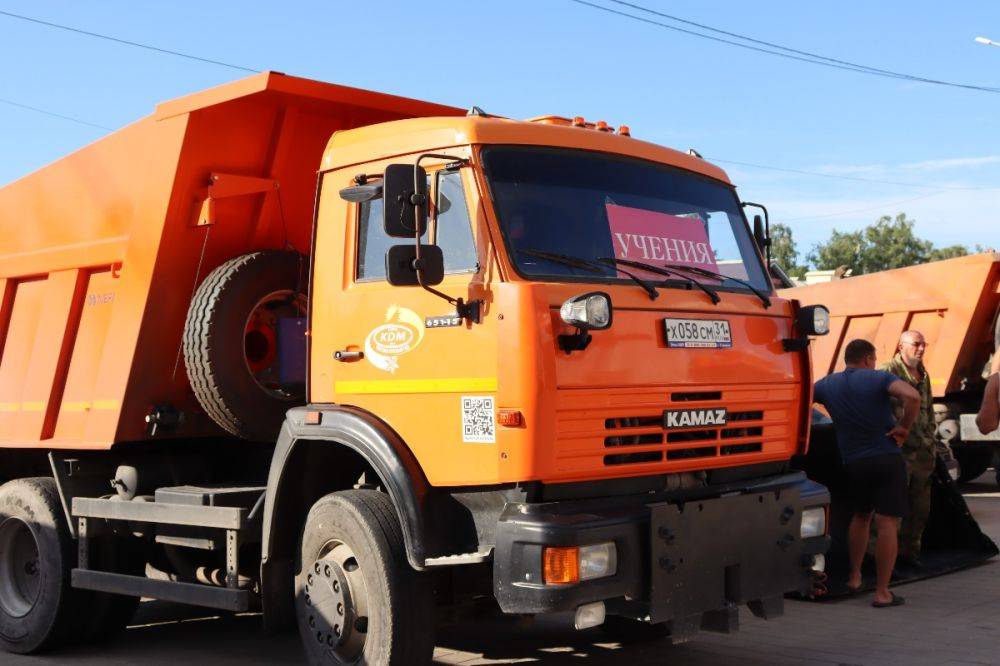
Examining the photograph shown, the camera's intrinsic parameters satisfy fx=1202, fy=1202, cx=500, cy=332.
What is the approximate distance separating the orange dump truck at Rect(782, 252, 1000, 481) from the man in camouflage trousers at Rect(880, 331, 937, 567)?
544 cm

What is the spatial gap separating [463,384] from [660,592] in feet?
3.92

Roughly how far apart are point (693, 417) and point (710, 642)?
2.07 meters

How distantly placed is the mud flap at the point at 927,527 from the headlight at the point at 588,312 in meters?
3.82

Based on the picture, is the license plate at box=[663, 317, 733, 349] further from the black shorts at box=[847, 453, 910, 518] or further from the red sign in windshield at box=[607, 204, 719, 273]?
the black shorts at box=[847, 453, 910, 518]

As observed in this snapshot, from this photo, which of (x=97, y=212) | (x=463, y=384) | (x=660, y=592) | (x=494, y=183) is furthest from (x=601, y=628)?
(x=97, y=212)

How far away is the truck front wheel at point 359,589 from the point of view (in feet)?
16.7

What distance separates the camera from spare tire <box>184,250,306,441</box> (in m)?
6.20

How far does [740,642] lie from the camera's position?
6762 millimetres

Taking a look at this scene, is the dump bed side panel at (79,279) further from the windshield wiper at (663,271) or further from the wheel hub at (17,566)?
the windshield wiper at (663,271)

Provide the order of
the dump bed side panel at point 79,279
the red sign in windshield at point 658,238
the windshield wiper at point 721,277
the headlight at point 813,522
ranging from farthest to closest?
the dump bed side panel at point 79,279 → the headlight at point 813,522 → the windshield wiper at point 721,277 → the red sign in windshield at point 658,238

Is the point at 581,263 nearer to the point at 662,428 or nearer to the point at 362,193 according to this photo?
the point at 662,428

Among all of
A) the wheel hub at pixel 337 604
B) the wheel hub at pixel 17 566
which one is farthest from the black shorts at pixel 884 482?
the wheel hub at pixel 17 566

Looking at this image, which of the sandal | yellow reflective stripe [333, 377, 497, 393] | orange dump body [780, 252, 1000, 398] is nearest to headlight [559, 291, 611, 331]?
yellow reflective stripe [333, 377, 497, 393]

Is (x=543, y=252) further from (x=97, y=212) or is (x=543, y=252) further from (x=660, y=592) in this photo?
(x=97, y=212)
